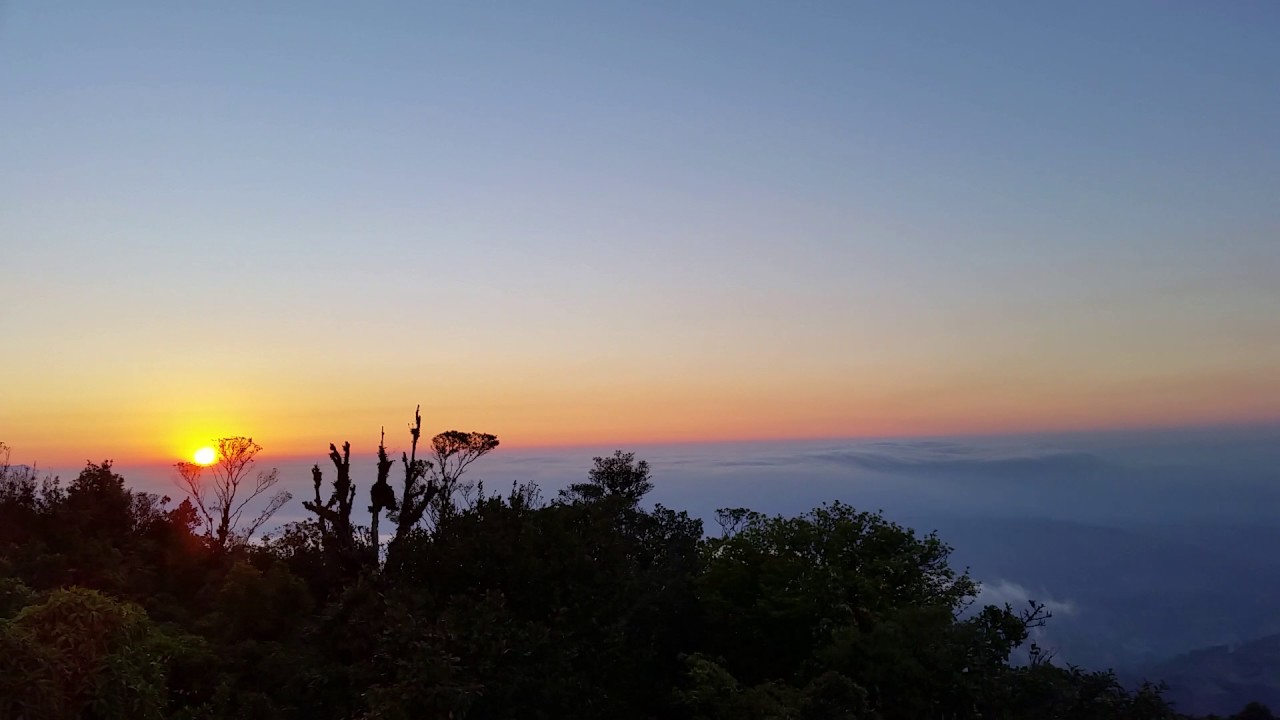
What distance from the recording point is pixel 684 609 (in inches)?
1271

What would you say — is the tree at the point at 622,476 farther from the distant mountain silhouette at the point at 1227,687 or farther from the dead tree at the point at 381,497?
the distant mountain silhouette at the point at 1227,687

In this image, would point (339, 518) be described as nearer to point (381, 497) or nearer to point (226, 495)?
point (381, 497)

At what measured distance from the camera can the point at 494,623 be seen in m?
21.7

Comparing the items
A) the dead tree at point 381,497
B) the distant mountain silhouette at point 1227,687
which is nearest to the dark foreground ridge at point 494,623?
the dead tree at point 381,497

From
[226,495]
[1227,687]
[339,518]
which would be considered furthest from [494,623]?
[1227,687]

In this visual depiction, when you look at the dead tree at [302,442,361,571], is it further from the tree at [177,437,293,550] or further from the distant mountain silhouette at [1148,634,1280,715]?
the distant mountain silhouette at [1148,634,1280,715]

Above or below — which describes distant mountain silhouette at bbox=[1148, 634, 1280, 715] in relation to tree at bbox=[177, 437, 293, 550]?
below

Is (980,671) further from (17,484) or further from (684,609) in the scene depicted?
(17,484)

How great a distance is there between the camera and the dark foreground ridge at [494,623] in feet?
58.6

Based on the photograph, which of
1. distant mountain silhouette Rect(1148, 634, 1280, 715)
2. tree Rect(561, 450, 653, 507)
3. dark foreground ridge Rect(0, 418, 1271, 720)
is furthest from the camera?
distant mountain silhouette Rect(1148, 634, 1280, 715)

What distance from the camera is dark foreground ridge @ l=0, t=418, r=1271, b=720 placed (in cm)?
1786

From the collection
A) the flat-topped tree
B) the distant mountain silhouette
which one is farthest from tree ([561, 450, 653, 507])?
the distant mountain silhouette

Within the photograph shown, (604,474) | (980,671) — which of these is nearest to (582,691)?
(980,671)

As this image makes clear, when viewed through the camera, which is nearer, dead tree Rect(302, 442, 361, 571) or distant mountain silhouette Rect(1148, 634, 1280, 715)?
dead tree Rect(302, 442, 361, 571)
